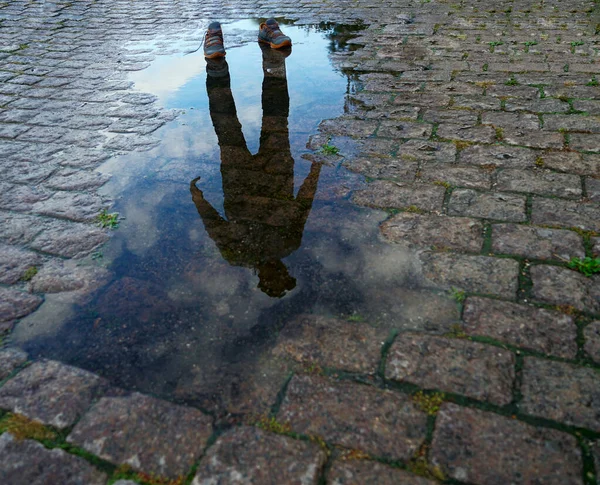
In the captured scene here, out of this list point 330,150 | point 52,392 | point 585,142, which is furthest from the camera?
point 330,150

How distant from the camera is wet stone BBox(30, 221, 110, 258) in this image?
306 centimetres

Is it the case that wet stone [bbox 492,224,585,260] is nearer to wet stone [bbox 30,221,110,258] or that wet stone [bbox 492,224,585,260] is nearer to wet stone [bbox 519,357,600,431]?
wet stone [bbox 519,357,600,431]

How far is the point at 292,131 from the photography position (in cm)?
449

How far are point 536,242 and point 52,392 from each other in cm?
277

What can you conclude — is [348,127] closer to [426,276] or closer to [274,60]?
[426,276]

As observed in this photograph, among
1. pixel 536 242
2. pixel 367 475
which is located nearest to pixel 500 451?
pixel 367 475

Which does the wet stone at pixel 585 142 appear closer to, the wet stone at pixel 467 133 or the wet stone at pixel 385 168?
the wet stone at pixel 467 133

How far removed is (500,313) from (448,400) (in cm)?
64

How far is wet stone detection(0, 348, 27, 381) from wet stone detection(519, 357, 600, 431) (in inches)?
92.1

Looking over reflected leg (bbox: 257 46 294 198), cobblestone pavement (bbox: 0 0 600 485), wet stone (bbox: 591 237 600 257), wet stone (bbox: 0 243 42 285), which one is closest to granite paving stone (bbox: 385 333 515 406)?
cobblestone pavement (bbox: 0 0 600 485)

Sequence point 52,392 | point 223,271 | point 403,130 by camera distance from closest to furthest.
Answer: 1. point 52,392
2. point 223,271
3. point 403,130

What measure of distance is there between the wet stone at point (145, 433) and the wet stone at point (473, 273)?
1497 millimetres

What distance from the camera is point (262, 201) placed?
3.41 m

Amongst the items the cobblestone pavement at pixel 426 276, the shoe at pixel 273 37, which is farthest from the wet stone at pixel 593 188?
the shoe at pixel 273 37
